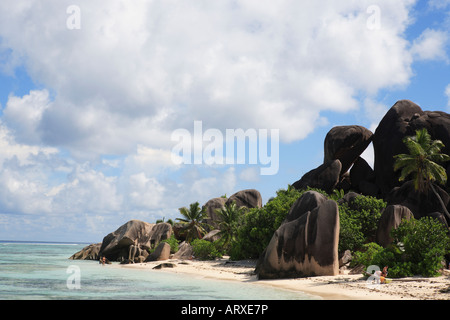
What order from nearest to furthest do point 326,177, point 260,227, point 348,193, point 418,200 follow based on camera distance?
point 260,227 < point 418,200 < point 348,193 < point 326,177

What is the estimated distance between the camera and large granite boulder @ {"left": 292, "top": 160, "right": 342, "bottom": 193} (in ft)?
166

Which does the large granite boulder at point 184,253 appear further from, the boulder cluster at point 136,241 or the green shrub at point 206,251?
the green shrub at point 206,251

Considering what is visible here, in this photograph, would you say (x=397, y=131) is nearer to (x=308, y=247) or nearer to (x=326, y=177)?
(x=326, y=177)

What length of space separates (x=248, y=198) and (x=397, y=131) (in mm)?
21127

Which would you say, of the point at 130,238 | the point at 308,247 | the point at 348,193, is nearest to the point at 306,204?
the point at 308,247

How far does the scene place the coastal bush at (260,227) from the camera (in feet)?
113

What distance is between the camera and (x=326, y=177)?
50656 mm

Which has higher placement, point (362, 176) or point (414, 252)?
point (362, 176)

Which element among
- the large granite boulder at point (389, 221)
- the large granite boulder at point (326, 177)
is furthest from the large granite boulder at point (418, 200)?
the large granite boulder at point (389, 221)

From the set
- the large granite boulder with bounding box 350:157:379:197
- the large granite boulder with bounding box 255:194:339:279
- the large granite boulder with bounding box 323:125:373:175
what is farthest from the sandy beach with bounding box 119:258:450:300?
the large granite boulder with bounding box 323:125:373:175

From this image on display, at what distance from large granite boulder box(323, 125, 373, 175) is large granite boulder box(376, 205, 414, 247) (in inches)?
963

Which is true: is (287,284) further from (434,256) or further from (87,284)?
(87,284)

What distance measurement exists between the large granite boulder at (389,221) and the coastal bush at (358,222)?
2442 mm
